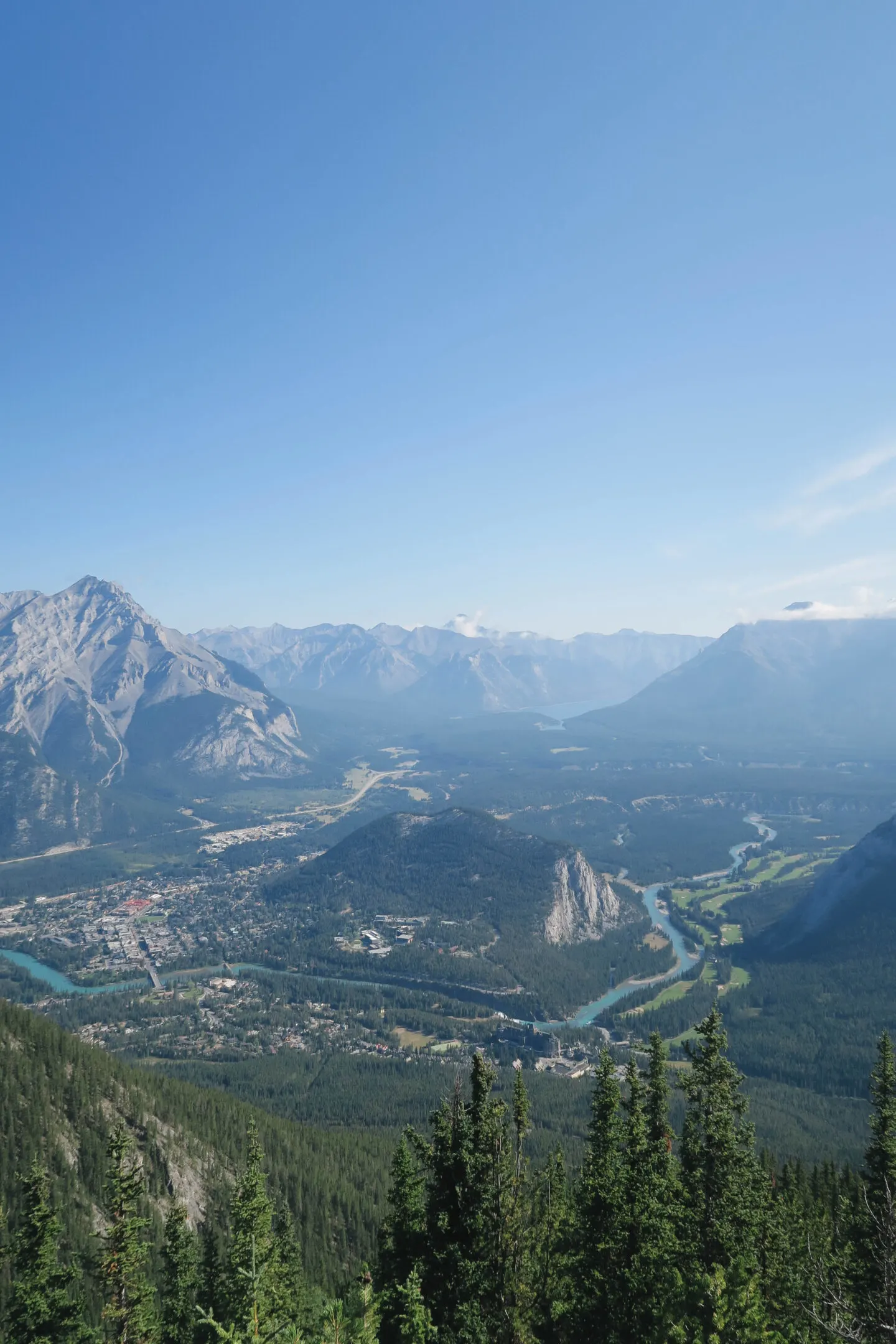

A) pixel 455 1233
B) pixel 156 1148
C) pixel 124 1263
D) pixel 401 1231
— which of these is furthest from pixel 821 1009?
pixel 124 1263

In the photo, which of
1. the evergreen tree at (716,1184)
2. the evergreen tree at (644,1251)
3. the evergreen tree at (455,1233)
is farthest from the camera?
the evergreen tree at (455,1233)

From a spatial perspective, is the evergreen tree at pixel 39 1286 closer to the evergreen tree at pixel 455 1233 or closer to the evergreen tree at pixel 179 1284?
the evergreen tree at pixel 179 1284

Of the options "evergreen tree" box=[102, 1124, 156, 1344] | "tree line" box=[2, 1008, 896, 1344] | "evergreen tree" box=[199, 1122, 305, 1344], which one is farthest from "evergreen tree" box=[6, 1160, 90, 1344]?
"evergreen tree" box=[199, 1122, 305, 1344]

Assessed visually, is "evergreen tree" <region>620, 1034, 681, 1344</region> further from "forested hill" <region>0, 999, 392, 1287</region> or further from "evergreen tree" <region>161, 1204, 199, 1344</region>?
"forested hill" <region>0, 999, 392, 1287</region>

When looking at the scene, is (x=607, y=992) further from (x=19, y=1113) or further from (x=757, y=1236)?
(x=757, y=1236)

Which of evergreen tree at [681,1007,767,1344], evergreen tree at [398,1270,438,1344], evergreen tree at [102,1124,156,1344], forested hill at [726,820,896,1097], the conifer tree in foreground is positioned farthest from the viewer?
forested hill at [726,820,896,1097]

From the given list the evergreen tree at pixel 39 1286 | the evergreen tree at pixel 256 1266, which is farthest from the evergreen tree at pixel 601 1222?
the evergreen tree at pixel 39 1286
